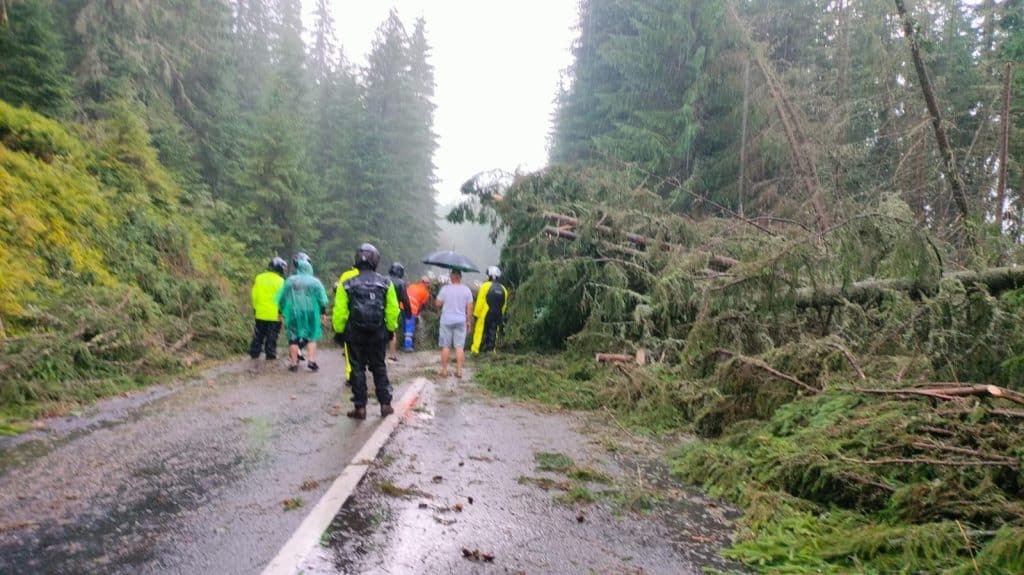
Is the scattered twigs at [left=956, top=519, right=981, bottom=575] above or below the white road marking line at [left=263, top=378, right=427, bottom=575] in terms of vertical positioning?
above

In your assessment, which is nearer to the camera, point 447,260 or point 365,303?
point 365,303

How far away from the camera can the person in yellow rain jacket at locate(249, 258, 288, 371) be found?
10312 mm

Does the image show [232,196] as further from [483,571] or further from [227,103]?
[483,571]

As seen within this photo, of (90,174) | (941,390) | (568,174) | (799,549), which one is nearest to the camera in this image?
(799,549)

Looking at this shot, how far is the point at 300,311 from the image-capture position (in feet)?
33.1

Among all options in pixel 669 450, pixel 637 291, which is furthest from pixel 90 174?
pixel 669 450

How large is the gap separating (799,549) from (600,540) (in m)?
1.14

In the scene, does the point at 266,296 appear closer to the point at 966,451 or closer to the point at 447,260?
the point at 447,260

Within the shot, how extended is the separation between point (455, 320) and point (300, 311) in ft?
8.05

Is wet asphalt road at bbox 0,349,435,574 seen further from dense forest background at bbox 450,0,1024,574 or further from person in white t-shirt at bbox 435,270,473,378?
person in white t-shirt at bbox 435,270,473,378

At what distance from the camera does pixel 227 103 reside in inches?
1012

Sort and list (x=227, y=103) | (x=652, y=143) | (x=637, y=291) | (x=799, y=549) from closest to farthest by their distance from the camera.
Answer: (x=799, y=549) → (x=637, y=291) → (x=652, y=143) → (x=227, y=103)

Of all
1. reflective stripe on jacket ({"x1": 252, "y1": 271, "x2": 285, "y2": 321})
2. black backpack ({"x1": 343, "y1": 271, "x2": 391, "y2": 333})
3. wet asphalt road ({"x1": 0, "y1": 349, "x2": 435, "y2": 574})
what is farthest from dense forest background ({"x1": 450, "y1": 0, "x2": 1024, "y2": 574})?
reflective stripe on jacket ({"x1": 252, "y1": 271, "x2": 285, "y2": 321})

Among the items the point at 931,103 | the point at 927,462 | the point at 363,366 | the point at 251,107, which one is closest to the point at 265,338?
the point at 363,366
